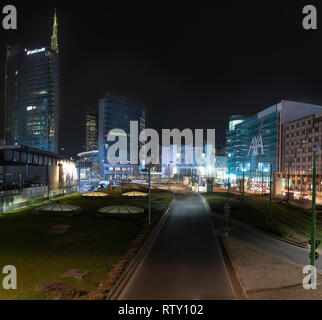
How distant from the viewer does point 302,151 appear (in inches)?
3450

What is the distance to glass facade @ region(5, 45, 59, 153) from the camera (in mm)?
170625

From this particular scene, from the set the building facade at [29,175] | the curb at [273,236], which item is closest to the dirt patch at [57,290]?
the curb at [273,236]

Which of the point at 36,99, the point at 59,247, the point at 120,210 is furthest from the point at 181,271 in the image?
the point at 36,99

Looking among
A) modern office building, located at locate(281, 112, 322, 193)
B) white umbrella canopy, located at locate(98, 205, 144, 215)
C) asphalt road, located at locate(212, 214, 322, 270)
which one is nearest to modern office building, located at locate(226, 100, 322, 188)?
modern office building, located at locate(281, 112, 322, 193)

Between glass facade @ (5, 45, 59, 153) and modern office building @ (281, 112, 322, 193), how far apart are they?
5830 inches

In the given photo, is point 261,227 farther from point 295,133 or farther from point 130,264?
point 295,133

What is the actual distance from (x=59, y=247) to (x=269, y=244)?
17.6m

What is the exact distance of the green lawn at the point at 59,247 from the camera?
13430 mm

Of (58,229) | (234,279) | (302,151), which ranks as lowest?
(58,229)

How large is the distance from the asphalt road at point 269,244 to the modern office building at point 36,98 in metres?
170

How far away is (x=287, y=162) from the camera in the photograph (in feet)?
316

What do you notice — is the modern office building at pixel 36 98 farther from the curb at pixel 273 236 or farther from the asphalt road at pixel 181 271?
the asphalt road at pixel 181 271

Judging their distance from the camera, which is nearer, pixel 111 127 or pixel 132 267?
pixel 132 267

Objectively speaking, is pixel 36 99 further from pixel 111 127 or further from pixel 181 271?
pixel 181 271
